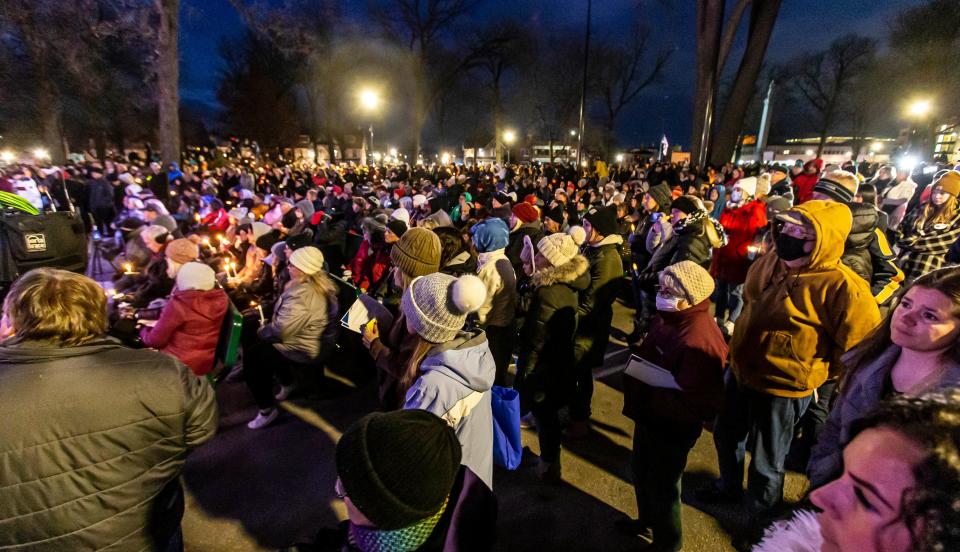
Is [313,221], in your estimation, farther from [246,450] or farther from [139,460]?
[139,460]

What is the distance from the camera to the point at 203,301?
359 cm

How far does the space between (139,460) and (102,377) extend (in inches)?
17.4

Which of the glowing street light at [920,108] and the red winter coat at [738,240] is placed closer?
the red winter coat at [738,240]

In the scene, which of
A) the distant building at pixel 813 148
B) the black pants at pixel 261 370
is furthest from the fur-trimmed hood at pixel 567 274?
the distant building at pixel 813 148

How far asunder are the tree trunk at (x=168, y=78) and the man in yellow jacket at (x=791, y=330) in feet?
61.4

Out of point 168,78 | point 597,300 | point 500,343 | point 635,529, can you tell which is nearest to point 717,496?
point 635,529

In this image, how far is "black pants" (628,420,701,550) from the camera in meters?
2.50

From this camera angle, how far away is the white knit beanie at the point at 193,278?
3527 millimetres

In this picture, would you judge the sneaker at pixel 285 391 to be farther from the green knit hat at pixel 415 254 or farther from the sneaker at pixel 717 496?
the sneaker at pixel 717 496

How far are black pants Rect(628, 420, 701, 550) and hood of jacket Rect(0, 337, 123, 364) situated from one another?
2.83 metres

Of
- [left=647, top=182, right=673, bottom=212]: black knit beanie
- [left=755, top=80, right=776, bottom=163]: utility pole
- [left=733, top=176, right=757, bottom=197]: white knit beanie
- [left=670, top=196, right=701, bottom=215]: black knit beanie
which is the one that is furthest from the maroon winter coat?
[left=755, top=80, right=776, bottom=163]: utility pole

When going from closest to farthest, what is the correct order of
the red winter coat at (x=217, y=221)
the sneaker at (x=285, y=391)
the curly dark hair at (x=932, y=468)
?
1. the curly dark hair at (x=932, y=468)
2. the sneaker at (x=285, y=391)
3. the red winter coat at (x=217, y=221)

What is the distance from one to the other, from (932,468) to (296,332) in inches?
172

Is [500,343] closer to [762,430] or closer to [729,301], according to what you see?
[762,430]
